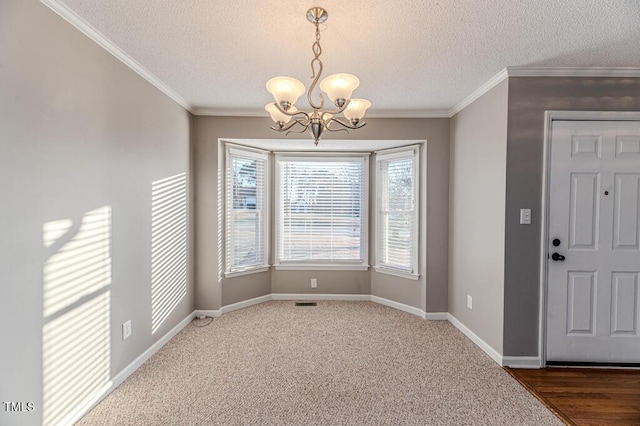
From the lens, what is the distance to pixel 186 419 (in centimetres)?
188

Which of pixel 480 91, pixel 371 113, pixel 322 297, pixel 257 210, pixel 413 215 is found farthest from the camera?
pixel 322 297

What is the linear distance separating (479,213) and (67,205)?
330 cm

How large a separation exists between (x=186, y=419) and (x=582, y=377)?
2978mm

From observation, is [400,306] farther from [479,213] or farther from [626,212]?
[626,212]

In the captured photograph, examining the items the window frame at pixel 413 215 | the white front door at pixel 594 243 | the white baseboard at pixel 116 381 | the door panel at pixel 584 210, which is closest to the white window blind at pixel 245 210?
the white baseboard at pixel 116 381

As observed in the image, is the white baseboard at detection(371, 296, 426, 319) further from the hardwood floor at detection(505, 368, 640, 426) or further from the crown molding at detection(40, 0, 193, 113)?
the crown molding at detection(40, 0, 193, 113)

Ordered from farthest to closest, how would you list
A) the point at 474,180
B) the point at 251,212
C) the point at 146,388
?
the point at 251,212 < the point at 474,180 < the point at 146,388

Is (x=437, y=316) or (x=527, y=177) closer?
(x=527, y=177)

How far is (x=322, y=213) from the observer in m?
4.29

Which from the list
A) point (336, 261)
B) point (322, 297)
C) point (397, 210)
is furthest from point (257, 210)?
point (397, 210)

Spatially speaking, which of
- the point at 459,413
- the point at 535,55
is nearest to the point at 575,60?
the point at 535,55

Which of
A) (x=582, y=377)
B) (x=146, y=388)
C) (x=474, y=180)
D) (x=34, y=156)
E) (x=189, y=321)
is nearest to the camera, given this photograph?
(x=34, y=156)

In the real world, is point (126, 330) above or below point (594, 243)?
below

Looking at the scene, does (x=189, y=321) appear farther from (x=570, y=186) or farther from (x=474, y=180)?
(x=570, y=186)
